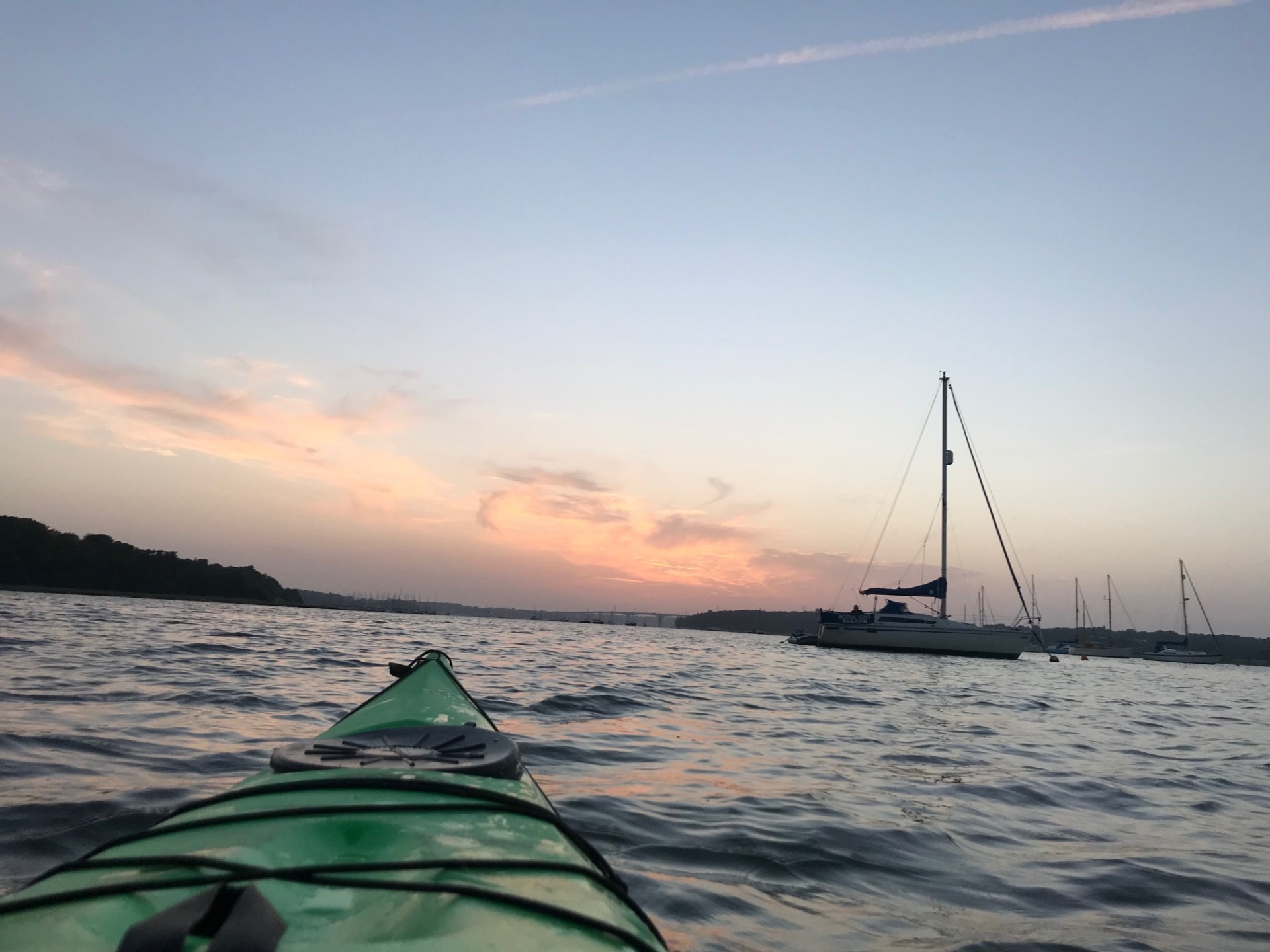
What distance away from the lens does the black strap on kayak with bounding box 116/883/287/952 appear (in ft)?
4.50

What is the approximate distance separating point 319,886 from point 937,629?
4150 centimetres

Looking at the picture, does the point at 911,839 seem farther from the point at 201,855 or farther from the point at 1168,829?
the point at 201,855

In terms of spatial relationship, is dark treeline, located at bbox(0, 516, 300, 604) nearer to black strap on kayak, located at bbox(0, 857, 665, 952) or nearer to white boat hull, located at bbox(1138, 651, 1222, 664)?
black strap on kayak, located at bbox(0, 857, 665, 952)

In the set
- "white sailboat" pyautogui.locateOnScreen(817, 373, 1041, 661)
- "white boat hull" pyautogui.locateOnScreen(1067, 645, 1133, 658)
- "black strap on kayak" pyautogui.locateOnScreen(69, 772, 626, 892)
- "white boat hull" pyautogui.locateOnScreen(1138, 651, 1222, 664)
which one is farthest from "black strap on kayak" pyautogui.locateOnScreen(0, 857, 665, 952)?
"white boat hull" pyautogui.locateOnScreen(1138, 651, 1222, 664)

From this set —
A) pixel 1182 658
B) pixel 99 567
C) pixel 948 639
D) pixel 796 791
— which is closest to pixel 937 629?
pixel 948 639

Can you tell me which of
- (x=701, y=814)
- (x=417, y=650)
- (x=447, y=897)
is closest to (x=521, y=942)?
(x=447, y=897)

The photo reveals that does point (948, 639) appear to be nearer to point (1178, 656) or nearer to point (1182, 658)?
point (1182, 658)

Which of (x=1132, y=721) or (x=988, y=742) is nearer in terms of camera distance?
(x=988, y=742)

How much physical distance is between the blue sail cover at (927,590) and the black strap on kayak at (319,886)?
41305mm

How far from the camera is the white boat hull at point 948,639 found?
128 ft

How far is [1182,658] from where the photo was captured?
242 ft

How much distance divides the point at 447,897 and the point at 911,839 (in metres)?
4.25

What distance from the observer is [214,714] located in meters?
8.05

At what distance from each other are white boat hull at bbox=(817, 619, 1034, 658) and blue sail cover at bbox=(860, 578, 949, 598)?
1655 mm
